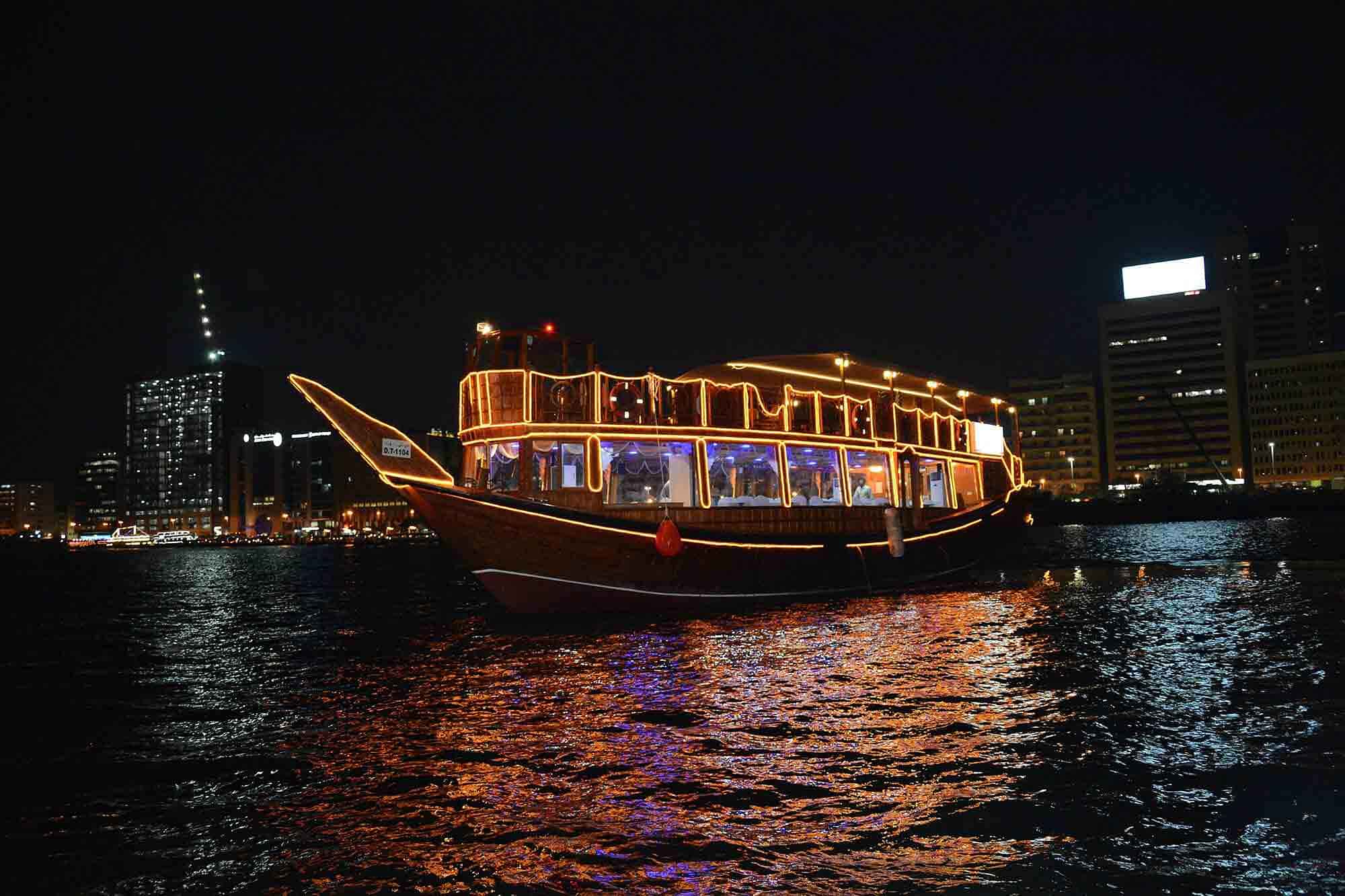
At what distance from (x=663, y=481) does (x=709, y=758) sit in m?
12.6

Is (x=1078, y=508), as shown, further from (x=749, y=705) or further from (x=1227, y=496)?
(x=749, y=705)

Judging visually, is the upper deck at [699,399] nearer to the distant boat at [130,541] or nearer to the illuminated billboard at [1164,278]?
the illuminated billboard at [1164,278]

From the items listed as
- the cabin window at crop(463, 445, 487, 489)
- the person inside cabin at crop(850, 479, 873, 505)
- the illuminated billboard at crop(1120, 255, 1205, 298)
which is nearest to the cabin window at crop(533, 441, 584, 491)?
the cabin window at crop(463, 445, 487, 489)

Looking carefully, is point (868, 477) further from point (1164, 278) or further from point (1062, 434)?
point (1062, 434)

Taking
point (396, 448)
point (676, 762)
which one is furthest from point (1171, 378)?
point (676, 762)

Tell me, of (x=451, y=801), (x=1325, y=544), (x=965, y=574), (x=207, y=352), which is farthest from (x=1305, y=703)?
(x=207, y=352)

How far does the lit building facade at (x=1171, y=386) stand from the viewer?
481ft

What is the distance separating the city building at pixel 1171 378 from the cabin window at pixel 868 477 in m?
136

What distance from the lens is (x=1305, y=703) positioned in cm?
1070

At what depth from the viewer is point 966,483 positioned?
107 feet

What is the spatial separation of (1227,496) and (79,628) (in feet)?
380

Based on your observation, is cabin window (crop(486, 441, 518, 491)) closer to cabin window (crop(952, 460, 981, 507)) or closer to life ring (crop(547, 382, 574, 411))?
life ring (crop(547, 382, 574, 411))

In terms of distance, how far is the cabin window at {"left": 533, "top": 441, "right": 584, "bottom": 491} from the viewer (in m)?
19.8

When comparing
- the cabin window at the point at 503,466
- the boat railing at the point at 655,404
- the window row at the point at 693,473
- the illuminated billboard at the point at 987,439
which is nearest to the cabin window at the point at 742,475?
the window row at the point at 693,473
